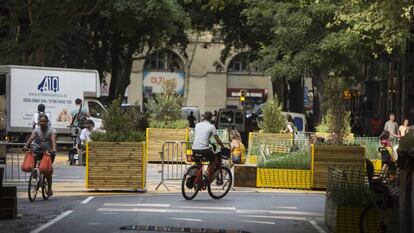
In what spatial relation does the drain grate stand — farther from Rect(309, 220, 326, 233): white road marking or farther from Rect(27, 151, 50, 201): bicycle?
Rect(27, 151, 50, 201): bicycle

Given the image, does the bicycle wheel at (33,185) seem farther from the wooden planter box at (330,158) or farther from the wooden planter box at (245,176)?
the wooden planter box at (330,158)

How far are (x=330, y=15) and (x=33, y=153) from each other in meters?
18.8

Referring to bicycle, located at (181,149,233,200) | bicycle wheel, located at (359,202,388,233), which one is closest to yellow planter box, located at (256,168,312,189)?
bicycle, located at (181,149,233,200)

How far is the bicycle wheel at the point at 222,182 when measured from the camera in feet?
58.0

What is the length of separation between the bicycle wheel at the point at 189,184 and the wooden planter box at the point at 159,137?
1147cm

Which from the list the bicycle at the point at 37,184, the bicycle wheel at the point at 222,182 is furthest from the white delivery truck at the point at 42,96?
the bicycle at the point at 37,184

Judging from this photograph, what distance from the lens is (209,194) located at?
17.7 meters

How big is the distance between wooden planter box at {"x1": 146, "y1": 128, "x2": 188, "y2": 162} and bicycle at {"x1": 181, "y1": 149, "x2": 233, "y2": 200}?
10.7 meters

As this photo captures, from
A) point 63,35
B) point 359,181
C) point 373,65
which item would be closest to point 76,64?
point 63,35

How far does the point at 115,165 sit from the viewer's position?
18.3m

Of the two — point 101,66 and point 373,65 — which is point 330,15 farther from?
point 101,66

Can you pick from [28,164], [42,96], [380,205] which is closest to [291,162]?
[28,164]

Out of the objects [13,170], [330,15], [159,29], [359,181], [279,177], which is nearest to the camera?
[359,181]

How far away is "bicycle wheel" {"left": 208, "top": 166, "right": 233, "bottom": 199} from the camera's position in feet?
58.0
